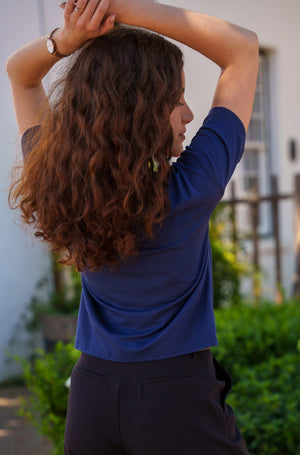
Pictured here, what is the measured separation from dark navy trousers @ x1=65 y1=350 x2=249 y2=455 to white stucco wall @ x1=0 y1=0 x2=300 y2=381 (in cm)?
153

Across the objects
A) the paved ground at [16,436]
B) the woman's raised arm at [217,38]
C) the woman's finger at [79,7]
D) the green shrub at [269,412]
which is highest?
the woman's finger at [79,7]

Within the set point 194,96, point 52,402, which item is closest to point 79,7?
point 52,402

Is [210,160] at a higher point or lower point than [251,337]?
higher

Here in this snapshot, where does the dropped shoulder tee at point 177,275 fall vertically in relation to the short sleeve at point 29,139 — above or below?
below

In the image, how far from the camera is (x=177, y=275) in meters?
1.32

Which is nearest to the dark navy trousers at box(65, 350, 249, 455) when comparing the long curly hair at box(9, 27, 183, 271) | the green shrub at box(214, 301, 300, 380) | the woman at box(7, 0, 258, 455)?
the woman at box(7, 0, 258, 455)

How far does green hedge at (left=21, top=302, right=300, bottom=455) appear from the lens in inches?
100

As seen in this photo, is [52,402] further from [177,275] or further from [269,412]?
[177,275]

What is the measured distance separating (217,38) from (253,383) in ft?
6.45

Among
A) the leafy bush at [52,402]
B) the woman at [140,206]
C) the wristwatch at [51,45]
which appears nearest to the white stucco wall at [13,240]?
the leafy bush at [52,402]

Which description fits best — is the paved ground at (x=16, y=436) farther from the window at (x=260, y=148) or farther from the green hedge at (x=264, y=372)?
the window at (x=260, y=148)

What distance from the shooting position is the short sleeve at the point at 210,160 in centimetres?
126

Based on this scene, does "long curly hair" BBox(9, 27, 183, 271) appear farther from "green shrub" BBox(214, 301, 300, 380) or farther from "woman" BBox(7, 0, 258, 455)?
"green shrub" BBox(214, 301, 300, 380)

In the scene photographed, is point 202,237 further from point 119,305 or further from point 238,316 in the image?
point 238,316
